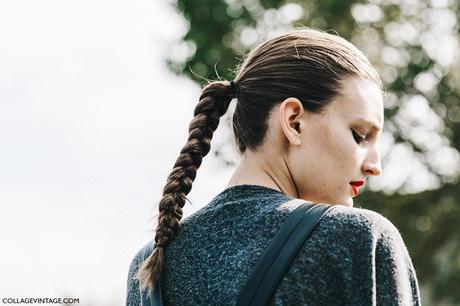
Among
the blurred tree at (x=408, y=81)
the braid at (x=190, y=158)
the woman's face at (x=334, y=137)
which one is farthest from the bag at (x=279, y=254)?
the blurred tree at (x=408, y=81)

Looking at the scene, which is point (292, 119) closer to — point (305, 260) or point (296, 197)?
point (296, 197)

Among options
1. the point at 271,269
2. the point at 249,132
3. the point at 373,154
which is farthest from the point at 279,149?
the point at 271,269

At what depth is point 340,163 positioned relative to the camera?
6.48 ft

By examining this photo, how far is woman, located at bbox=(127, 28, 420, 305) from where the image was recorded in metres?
1.72

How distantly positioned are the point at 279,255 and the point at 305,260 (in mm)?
56

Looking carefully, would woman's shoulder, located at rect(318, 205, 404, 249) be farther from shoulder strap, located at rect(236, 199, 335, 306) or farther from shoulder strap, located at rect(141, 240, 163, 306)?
shoulder strap, located at rect(141, 240, 163, 306)

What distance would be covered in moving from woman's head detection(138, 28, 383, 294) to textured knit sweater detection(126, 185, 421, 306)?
4.7 inches

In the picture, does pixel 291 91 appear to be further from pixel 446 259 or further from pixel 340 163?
pixel 446 259

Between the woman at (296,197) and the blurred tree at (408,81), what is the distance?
37.2 feet

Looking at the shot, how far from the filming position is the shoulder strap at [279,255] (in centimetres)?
170

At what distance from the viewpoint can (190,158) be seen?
2238 mm

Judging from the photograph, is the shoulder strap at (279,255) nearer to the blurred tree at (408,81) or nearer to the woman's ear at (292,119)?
the woman's ear at (292,119)

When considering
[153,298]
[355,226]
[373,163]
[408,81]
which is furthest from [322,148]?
[408,81]

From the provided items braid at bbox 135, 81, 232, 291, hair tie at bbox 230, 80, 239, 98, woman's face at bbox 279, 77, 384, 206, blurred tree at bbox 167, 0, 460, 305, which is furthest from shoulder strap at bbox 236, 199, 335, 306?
blurred tree at bbox 167, 0, 460, 305
